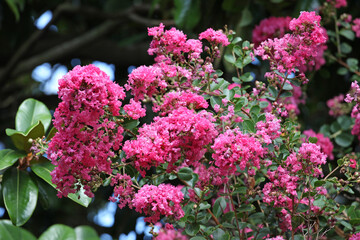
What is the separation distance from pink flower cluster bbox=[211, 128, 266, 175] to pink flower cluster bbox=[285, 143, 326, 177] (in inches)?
3.5

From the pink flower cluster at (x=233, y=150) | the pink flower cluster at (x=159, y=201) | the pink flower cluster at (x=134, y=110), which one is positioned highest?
the pink flower cluster at (x=134, y=110)

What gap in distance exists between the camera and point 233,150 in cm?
86

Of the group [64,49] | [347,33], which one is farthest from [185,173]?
[64,49]

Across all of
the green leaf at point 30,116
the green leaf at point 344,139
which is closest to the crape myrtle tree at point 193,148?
the green leaf at point 30,116

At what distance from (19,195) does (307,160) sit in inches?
29.5

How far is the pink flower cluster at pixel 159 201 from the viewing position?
A: 88cm

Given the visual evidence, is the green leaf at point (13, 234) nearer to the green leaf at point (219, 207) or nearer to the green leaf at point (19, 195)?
the green leaf at point (19, 195)

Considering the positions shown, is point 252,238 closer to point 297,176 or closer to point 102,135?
point 297,176

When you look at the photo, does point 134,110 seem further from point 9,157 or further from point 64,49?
point 64,49

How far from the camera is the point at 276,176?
3.25 ft

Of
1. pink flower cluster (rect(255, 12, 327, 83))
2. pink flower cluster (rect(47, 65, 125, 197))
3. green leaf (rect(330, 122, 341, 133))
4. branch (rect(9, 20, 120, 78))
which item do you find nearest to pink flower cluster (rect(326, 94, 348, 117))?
green leaf (rect(330, 122, 341, 133))

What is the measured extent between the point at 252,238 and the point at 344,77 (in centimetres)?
127

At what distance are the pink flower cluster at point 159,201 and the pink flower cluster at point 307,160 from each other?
0.24 m

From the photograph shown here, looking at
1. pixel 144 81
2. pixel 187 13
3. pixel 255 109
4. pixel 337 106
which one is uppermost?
pixel 187 13
